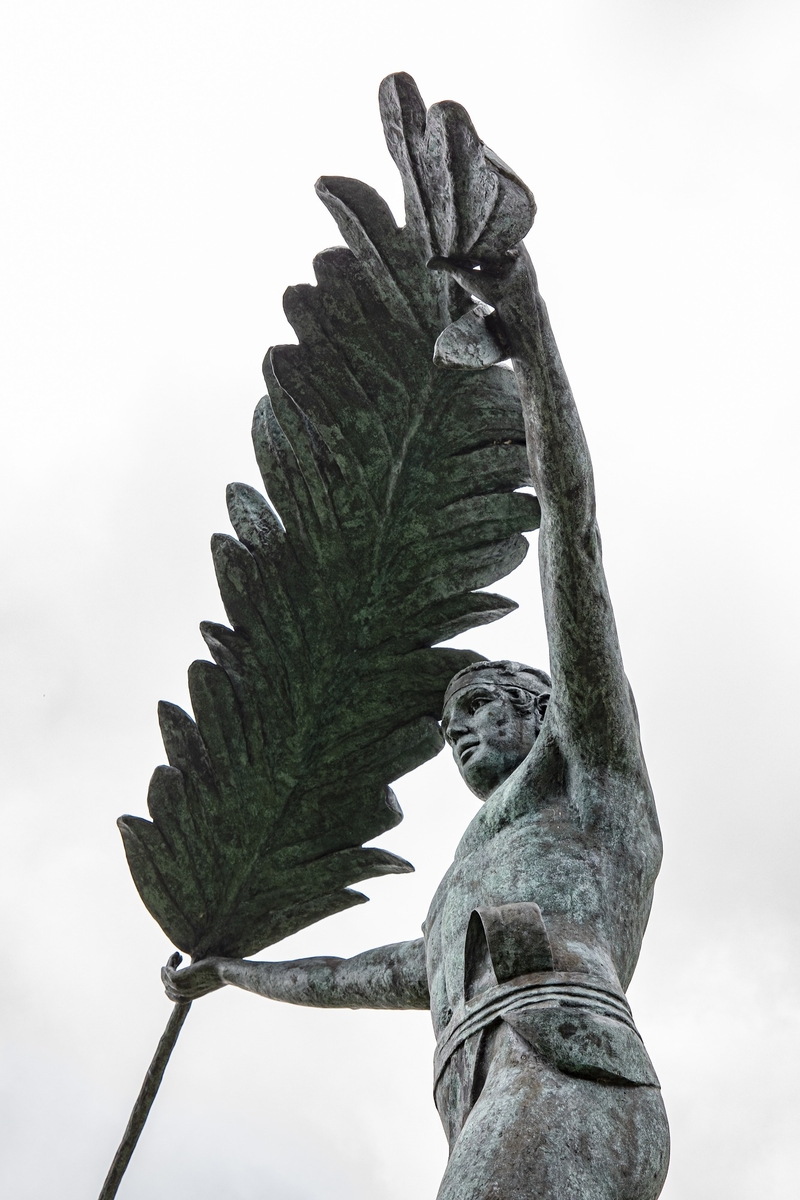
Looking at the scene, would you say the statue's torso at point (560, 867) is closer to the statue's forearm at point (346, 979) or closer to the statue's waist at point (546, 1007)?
the statue's waist at point (546, 1007)

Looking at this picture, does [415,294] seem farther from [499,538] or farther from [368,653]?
[368,653]

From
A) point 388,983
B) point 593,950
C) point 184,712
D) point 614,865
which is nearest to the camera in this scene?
point 593,950

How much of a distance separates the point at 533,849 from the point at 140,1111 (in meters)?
2.31

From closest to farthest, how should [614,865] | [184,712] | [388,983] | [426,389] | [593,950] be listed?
[593,950], [614,865], [388,983], [426,389], [184,712]

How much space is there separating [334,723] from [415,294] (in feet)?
5.78

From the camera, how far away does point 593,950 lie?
13.1 ft

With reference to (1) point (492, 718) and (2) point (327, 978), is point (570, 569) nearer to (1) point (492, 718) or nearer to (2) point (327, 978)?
(1) point (492, 718)

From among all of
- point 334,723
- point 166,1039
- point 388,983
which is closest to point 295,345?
point 334,723

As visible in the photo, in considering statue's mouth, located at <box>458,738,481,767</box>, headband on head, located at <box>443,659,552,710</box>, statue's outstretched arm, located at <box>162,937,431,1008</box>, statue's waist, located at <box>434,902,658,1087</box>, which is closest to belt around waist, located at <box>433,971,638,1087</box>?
statue's waist, located at <box>434,902,658,1087</box>

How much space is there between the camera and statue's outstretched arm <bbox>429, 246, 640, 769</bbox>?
4395mm

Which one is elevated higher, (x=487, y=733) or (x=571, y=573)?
(x=571, y=573)

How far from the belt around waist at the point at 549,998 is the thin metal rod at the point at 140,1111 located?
7.21ft

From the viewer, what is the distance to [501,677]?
531 centimetres

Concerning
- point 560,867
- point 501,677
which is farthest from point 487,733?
point 560,867
